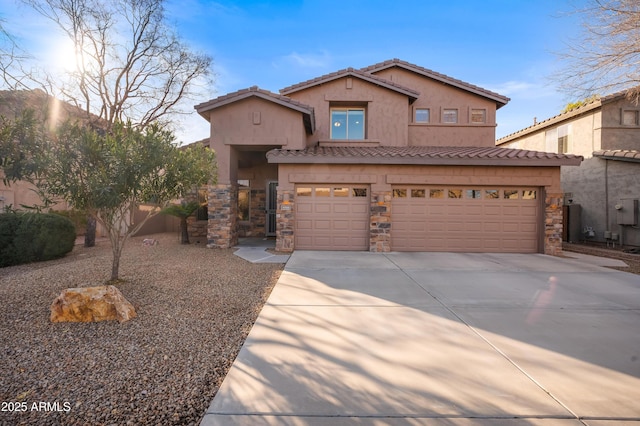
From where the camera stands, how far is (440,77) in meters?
12.6

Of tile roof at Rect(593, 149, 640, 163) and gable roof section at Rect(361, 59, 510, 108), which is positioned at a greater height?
gable roof section at Rect(361, 59, 510, 108)

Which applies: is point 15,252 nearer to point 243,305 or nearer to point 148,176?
point 148,176

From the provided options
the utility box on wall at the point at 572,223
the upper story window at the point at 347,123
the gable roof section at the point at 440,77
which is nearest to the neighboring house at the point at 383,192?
the upper story window at the point at 347,123

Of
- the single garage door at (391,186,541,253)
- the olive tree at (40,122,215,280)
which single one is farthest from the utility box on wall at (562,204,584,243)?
the olive tree at (40,122,215,280)

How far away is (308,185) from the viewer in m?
9.73

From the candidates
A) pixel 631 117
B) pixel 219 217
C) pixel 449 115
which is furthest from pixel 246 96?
pixel 631 117

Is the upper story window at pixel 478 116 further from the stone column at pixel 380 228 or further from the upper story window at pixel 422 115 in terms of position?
the stone column at pixel 380 228

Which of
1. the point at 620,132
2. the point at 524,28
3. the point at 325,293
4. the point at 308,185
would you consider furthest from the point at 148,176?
the point at 620,132

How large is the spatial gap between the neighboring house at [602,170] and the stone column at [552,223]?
14.5ft

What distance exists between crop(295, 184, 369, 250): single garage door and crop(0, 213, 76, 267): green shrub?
685 cm

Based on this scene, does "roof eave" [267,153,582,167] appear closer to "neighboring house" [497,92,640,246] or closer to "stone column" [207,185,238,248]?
"stone column" [207,185,238,248]

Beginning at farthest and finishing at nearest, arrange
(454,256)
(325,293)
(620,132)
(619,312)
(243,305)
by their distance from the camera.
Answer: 1. (620,132)
2. (454,256)
3. (325,293)
4. (243,305)
5. (619,312)

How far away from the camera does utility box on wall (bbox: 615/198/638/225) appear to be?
10938 mm

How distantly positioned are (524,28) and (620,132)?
7.96 m
